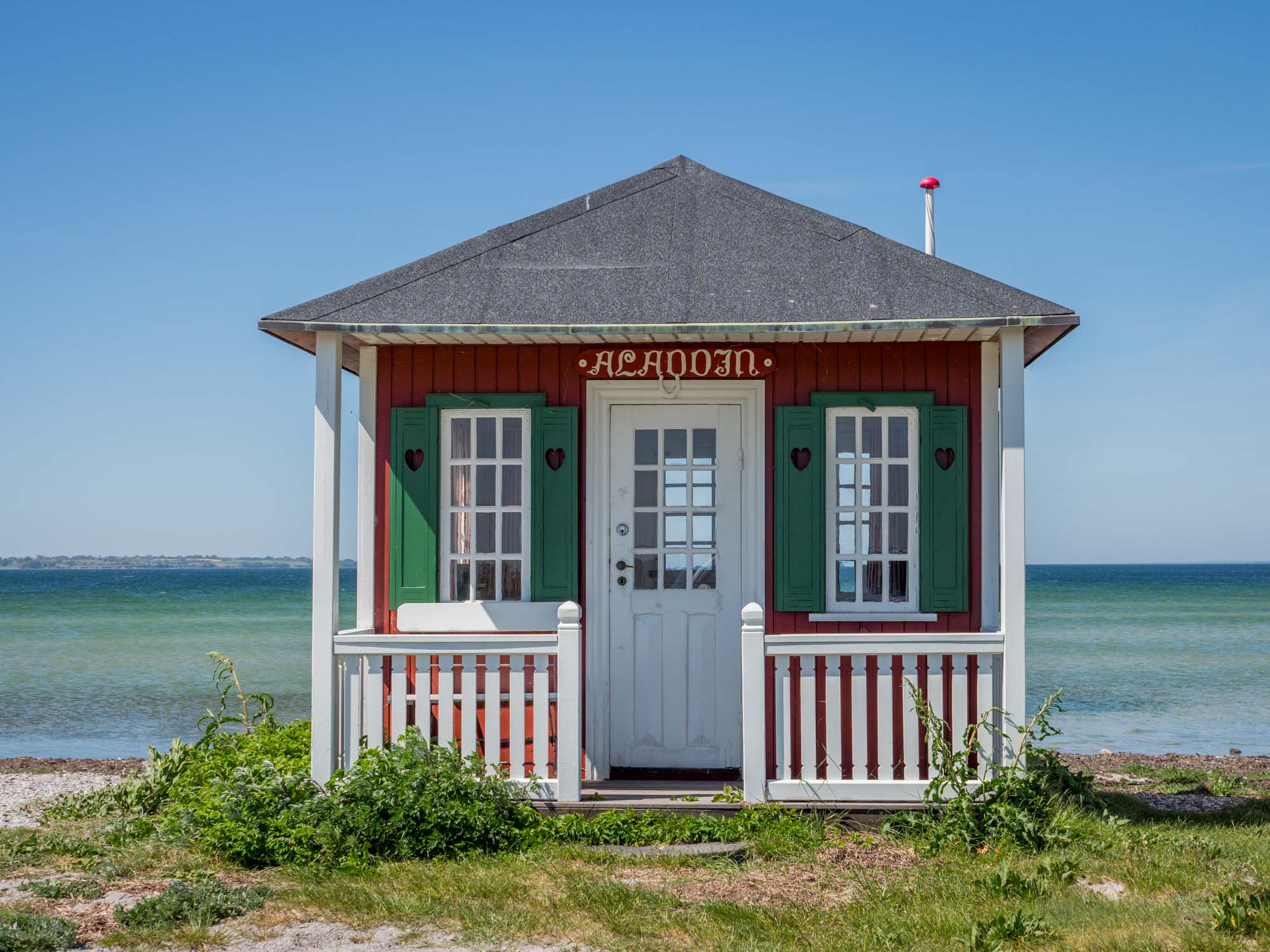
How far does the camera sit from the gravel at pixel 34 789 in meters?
8.84

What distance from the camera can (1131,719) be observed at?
19.9m

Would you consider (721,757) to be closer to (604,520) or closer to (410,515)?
(604,520)

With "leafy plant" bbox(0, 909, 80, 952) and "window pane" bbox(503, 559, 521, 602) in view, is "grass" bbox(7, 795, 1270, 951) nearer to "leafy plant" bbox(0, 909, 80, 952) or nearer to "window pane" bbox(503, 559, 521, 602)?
"leafy plant" bbox(0, 909, 80, 952)

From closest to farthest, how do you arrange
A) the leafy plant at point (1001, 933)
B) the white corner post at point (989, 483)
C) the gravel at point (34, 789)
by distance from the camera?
the leafy plant at point (1001, 933) → the white corner post at point (989, 483) → the gravel at point (34, 789)

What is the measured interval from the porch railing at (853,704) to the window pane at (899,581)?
0.75 meters

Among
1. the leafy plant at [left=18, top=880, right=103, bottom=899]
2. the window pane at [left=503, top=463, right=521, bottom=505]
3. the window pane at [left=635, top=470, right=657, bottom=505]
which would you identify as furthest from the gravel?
the window pane at [left=635, top=470, right=657, bottom=505]

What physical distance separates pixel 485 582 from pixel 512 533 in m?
0.36

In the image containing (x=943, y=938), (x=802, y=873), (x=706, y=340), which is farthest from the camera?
(x=706, y=340)

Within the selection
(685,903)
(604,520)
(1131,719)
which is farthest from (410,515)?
(1131,719)

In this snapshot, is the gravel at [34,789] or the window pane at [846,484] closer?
the window pane at [846,484]

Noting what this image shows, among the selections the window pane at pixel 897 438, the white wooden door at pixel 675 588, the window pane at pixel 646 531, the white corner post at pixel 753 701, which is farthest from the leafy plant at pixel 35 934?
the window pane at pixel 897 438

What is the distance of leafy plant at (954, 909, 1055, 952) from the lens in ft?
15.2

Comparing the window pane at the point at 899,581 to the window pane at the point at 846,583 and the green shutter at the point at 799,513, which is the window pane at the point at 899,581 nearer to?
the window pane at the point at 846,583

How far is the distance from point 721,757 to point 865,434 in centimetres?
229
